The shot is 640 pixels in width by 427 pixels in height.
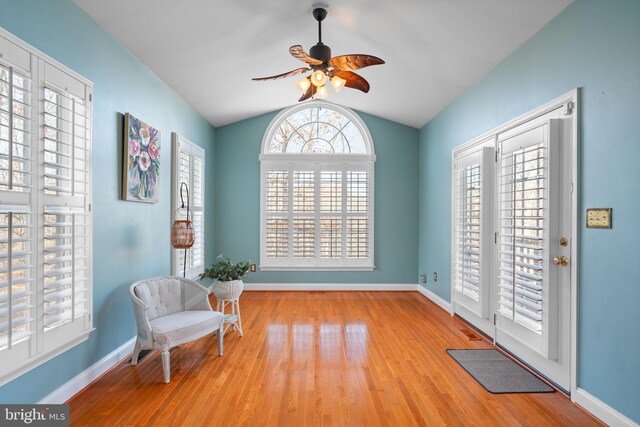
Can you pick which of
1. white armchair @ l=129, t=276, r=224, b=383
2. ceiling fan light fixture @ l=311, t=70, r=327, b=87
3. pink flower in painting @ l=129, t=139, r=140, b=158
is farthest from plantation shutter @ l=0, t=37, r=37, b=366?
ceiling fan light fixture @ l=311, t=70, r=327, b=87

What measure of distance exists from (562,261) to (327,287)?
12.2 feet

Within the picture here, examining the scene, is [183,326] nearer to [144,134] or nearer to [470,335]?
[144,134]

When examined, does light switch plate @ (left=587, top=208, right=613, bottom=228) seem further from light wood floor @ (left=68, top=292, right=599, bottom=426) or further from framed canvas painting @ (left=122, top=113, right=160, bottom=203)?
framed canvas painting @ (left=122, top=113, right=160, bottom=203)

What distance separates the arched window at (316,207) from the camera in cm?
570

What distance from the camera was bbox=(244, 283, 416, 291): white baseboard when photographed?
5.68 m

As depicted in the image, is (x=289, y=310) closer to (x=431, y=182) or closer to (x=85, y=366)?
(x=85, y=366)

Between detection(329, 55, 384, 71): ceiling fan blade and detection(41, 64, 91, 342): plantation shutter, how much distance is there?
185 cm

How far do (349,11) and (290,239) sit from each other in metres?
3.56

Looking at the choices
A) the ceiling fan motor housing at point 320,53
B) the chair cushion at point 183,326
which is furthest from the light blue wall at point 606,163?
the chair cushion at point 183,326

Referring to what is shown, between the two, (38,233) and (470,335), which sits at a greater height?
(38,233)

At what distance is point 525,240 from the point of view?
283 centimetres

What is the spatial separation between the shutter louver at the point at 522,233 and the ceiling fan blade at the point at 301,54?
185 centimetres

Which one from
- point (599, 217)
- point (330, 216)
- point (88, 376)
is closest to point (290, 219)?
point (330, 216)

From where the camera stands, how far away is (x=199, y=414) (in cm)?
220
